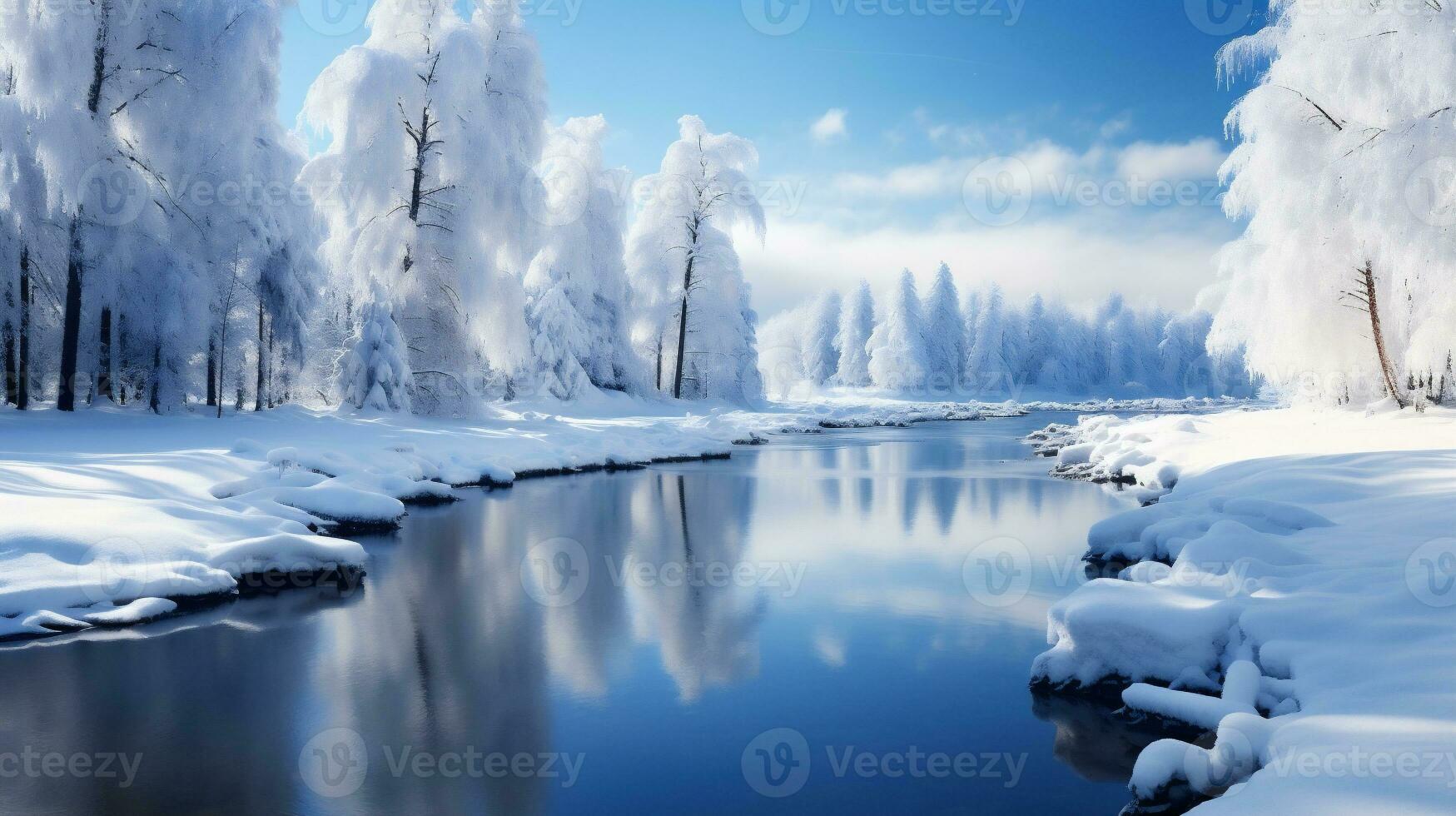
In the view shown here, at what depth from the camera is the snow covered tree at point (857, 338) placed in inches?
3226

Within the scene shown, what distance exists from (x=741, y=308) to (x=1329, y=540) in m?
34.2

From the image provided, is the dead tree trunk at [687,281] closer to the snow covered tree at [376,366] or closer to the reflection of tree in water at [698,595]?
the snow covered tree at [376,366]

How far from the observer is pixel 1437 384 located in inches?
669

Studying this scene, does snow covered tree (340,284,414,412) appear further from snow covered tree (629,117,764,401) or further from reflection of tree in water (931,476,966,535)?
snow covered tree (629,117,764,401)

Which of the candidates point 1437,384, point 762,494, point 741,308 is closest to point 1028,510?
point 762,494

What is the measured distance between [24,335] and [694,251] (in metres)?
23.1

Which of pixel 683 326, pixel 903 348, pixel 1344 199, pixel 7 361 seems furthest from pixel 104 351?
pixel 903 348

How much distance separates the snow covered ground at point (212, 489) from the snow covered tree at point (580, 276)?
11.6 meters

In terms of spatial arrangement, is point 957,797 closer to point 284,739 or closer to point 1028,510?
point 284,739

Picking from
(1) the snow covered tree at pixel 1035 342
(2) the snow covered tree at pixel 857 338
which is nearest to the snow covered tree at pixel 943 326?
(2) the snow covered tree at pixel 857 338

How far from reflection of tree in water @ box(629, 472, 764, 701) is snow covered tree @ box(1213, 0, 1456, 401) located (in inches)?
457

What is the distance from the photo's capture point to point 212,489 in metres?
10.9

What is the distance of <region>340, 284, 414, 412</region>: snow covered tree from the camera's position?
20172 millimetres

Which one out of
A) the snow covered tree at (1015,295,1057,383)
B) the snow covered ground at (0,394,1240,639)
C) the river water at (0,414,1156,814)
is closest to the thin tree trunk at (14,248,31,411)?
the snow covered ground at (0,394,1240,639)
